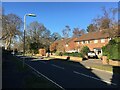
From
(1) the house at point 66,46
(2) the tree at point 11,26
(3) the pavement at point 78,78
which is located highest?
(2) the tree at point 11,26

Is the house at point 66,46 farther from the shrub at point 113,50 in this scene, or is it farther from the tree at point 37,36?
the shrub at point 113,50

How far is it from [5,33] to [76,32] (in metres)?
63.9

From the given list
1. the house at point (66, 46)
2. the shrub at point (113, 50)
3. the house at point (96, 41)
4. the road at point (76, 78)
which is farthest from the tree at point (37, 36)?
the road at point (76, 78)

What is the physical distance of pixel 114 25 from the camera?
53.2m

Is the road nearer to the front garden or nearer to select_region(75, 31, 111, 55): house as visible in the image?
the front garden

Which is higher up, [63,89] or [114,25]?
[114,25]

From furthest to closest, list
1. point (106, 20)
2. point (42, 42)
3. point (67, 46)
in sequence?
1. point (42, 42)
2. point (67, 46)
3. point (106, 20)

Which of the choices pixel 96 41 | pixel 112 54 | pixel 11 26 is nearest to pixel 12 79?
pixel 112 54

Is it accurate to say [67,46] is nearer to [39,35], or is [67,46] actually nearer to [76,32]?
[39,35]

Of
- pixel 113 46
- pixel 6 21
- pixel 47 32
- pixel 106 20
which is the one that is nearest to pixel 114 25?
pixel 106 20

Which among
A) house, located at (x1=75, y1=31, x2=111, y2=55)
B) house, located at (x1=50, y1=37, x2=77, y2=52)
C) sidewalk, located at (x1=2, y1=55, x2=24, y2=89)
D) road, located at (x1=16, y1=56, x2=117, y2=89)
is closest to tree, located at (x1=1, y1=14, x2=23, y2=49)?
house, located at (x1=75, y1=31, x2=111, y2=55)

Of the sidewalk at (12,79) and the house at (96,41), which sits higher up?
the house at (96,41)

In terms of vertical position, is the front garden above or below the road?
above

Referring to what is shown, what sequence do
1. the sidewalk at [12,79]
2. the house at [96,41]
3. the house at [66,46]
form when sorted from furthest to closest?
the house at [66,46] → the house at [96,41] → the sidewalk at [12,79]
